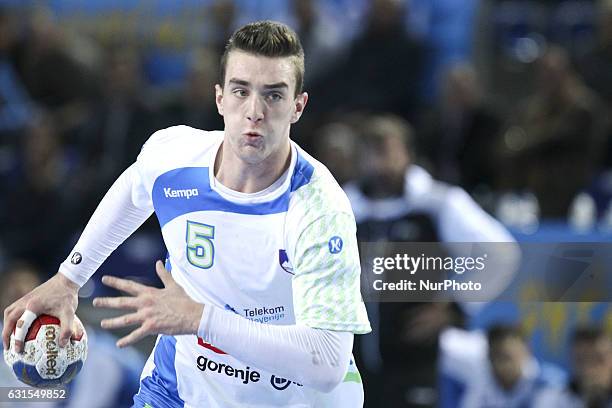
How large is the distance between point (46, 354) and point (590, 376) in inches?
155

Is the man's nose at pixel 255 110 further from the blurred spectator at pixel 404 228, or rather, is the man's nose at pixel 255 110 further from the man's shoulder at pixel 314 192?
the blurred spectator at pixel 404 228

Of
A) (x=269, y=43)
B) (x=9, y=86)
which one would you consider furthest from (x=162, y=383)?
(x=9, y=86)

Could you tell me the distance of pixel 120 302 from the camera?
402 centimetres

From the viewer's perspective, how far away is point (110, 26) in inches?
437

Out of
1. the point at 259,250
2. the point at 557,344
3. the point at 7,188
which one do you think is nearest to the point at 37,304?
the point at 259,250

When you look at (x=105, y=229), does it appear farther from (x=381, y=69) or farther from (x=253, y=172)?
(x=381, y=69)

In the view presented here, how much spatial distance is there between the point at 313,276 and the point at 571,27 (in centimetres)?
655

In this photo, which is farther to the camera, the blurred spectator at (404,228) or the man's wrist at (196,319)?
the blurred spectator at (404,228)

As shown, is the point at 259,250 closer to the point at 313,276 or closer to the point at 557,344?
the point at 313,276

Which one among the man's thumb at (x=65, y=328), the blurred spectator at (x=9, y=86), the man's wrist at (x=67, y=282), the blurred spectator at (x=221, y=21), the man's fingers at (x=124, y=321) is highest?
the blurred spectator at (x=221, y=21)

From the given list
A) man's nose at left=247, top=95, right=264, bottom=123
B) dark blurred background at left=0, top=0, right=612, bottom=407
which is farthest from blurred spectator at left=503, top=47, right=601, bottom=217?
man's nose at left=247, top=95, right=264, bottom=123

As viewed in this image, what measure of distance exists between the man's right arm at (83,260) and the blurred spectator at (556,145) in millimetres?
4191

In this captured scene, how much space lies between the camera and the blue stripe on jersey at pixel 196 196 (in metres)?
4.74

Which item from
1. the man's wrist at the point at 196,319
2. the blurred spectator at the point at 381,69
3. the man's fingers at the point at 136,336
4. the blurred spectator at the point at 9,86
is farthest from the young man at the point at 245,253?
the blurred spectator at the point at 9,86
